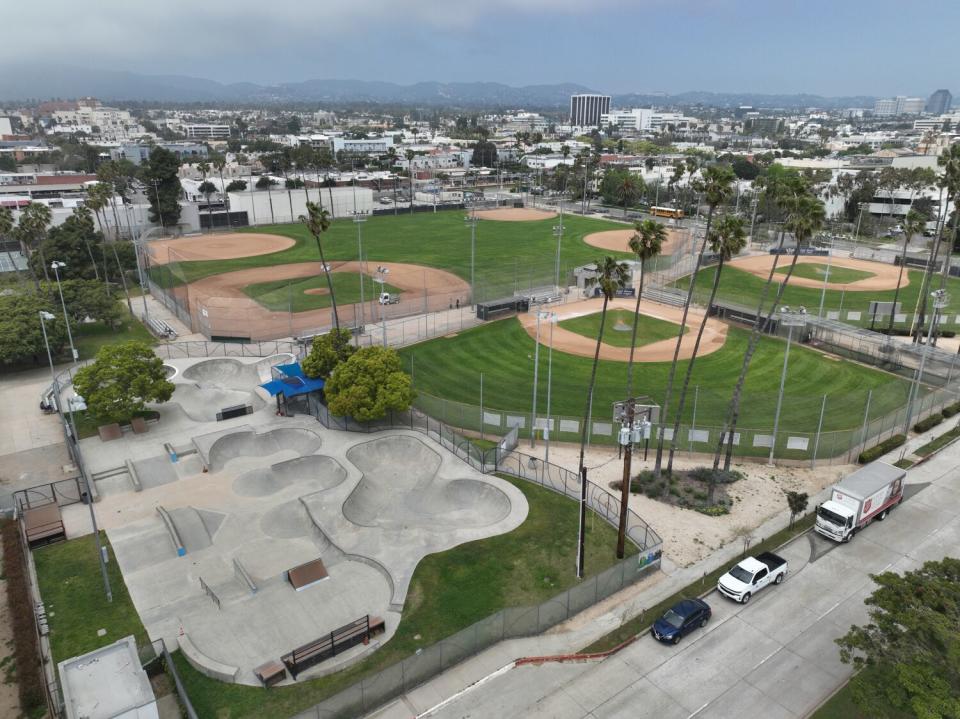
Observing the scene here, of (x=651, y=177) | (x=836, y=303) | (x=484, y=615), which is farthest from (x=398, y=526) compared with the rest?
(x=651, y=177)

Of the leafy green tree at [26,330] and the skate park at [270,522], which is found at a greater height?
the leafy green tree at [26,330]

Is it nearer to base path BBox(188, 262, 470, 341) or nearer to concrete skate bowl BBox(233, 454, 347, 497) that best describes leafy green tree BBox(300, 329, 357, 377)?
concrete skate bowl BBox(233, 454, 347, 497)

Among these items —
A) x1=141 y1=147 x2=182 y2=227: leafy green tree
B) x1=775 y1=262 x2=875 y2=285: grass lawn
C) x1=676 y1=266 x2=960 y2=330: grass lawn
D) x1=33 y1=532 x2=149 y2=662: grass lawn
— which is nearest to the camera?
x1=33 y1=532 x2=149 y2=662: grass lawn

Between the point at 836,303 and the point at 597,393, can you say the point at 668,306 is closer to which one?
the point at 836,303

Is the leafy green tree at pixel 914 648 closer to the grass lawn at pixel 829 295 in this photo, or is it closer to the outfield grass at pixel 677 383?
the outfield grass at pixel 677 383

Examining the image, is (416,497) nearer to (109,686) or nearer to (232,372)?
(109,686)

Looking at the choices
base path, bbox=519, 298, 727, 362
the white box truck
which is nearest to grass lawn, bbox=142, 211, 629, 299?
base path, bbox=519, 298, 727, 362

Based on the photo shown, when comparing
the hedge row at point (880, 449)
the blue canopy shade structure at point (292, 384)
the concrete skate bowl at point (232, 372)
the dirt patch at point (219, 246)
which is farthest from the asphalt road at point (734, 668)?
the dirt patch at point (219, 246)
